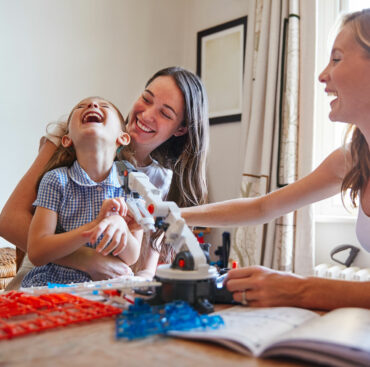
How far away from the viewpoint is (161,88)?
1.56 metres

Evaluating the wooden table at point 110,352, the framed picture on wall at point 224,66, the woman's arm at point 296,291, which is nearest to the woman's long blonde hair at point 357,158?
the woman's arm at point 296,291

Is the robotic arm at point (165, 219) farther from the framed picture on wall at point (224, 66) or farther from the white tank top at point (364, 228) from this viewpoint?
the framed picture on wall at point (224, 66)

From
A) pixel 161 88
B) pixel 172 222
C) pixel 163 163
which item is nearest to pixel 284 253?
pixel 163 163

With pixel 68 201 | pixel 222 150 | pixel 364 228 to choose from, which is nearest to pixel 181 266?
pixel 68 201

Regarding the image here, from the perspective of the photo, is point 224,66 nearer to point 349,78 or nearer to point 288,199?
point 288,199

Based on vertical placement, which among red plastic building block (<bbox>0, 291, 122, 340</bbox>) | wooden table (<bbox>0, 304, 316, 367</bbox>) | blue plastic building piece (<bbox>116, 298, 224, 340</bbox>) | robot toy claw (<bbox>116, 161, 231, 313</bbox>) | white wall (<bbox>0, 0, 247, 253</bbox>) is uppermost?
white wall (<bbox>0, 0, 247, 253</bbox>)

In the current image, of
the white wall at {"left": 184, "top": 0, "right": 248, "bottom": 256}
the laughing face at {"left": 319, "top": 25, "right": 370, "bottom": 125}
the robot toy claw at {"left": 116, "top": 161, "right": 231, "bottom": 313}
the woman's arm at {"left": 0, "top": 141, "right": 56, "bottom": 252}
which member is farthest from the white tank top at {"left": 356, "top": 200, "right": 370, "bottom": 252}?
the white wall at {"left": 184, "top": 0, "right": 248, "bottom": 256}

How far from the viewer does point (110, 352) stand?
1.82 feet

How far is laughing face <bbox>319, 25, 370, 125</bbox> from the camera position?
120cm

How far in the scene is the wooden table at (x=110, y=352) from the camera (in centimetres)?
52

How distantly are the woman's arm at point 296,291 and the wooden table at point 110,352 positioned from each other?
0.28 m

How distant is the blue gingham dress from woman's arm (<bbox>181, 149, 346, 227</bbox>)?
1.25 ft

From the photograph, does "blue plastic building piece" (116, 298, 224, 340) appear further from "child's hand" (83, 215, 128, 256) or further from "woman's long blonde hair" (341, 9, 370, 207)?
"woman's long blonde hair" (341, 9, 370, 207)

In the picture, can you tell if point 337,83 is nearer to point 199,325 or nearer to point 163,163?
point 163,163
